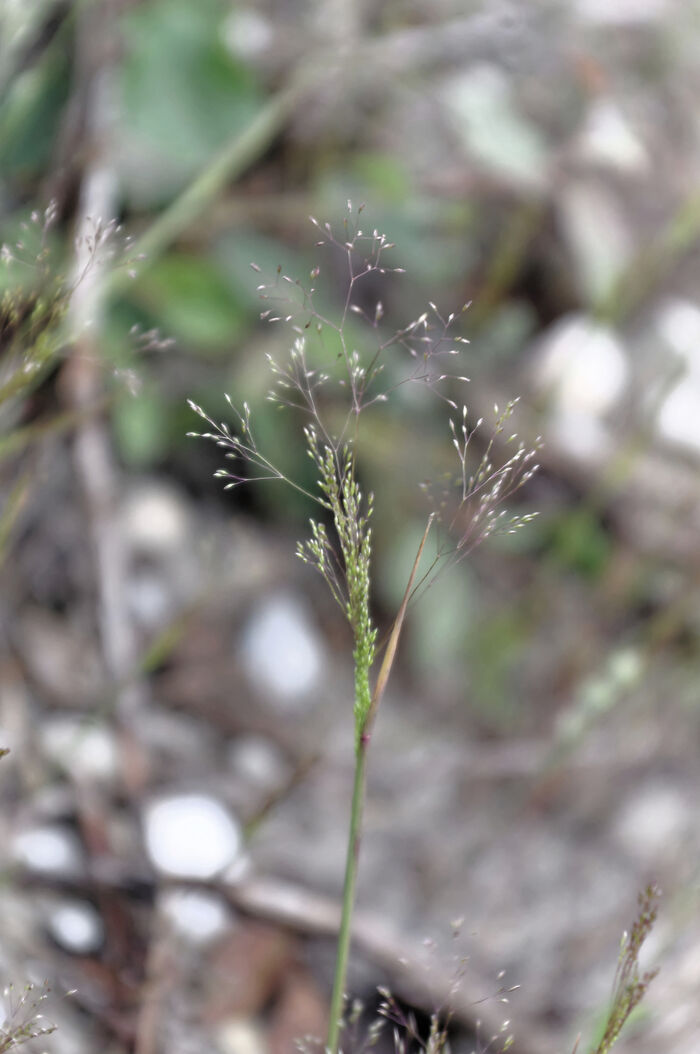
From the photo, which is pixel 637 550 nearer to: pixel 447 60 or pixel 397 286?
pixel 397 286

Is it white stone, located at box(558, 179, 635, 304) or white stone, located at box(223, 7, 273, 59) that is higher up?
white stone, located at box(223, 7, 273, 59)

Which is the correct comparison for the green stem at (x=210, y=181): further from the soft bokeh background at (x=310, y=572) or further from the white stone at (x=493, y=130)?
the white stone at (x=493, y=130)

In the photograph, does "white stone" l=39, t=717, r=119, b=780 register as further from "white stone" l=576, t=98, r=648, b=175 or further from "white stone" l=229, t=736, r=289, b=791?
"white stone" l=576, t=98, r=648, b=175

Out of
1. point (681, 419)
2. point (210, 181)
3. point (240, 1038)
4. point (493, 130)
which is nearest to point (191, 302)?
point (210, 181)

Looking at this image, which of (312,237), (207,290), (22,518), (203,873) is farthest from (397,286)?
(203,873)

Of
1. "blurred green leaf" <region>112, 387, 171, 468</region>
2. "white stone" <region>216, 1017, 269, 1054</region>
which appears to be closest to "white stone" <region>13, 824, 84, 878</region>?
"white stone" <region>216, 1017, 269, 1054</region>

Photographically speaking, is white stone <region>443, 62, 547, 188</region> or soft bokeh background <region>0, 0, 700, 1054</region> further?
white stone <region>443, 62, 547, 188</region>

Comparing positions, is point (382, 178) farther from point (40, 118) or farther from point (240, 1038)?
point (240, 1038)

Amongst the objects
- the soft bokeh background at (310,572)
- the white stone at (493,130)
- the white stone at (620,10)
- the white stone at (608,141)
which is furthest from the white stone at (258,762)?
the white stone at (620,10)

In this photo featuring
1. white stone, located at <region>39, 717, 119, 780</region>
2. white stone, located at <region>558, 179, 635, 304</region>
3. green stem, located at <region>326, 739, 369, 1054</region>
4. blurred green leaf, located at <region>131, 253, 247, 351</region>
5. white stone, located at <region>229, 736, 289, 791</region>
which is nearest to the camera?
green stem, located at <region>326, 739, 369, 1054</region>
